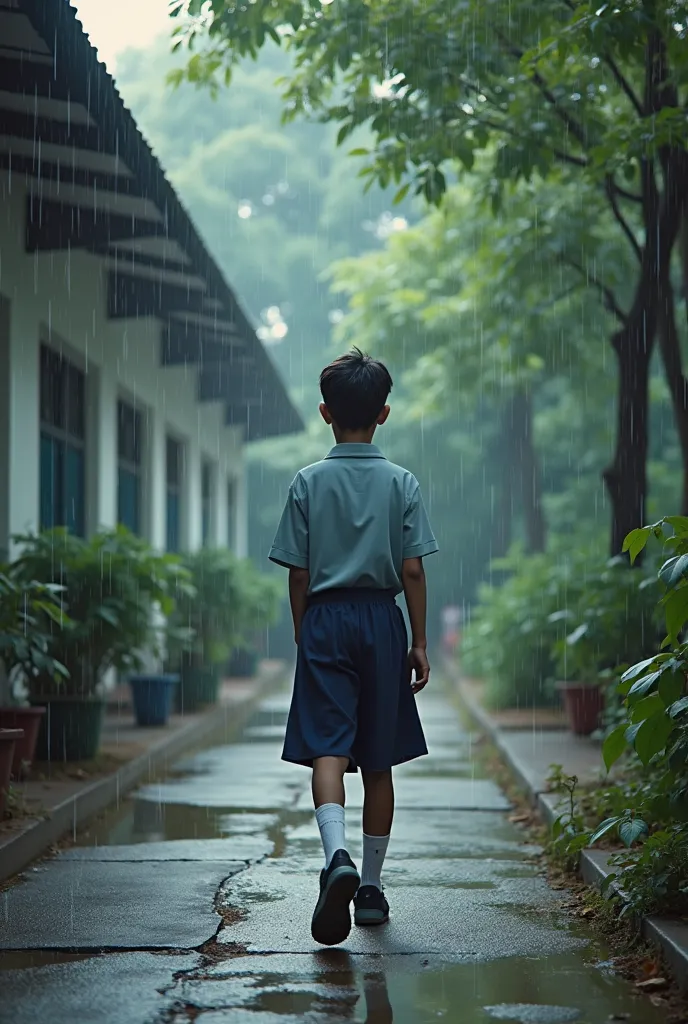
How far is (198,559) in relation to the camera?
51.3 ft

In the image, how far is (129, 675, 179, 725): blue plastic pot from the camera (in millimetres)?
12312

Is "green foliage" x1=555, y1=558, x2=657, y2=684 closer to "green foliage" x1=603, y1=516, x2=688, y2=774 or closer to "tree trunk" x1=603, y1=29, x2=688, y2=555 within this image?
"tree trunk" x1=603, y1=29, x2=688, y2=555

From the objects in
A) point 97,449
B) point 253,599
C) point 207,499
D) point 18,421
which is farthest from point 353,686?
point 207,499

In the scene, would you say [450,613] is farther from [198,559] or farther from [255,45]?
[255,45]

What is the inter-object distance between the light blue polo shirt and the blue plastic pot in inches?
299

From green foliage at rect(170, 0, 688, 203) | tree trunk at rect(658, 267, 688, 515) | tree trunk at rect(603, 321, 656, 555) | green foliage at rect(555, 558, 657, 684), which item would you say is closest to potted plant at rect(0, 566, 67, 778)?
green foliage at rect(170, 0, 688, 203)

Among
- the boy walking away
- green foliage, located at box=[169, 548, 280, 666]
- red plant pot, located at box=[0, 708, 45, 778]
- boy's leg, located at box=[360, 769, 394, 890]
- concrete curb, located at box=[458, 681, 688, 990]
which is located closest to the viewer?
concrete curb, located at box=[458, 681, 688, 990]

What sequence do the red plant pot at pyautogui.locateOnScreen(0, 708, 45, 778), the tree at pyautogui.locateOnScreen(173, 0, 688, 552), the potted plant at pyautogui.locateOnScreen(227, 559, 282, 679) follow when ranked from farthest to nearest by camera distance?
the potted plant at pyautogui.locateOnScreen(227, 559, 282, 679)
the tree at pyautogui.locateOnScreen(173, 0, 688, 552)
the red plant pot at pyautogui.locateOnScreen(0, 708, 45, 778)

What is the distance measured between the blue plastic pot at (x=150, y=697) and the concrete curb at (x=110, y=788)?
0.92 feet

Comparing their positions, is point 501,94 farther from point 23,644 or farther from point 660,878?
point 660,878

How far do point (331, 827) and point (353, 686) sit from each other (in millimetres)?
532

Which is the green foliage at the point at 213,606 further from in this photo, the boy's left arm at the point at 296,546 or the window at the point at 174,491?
the boy's left arm at the point at 296,546

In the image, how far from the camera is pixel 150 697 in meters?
12.3

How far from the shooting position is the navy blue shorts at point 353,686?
4777 millimetres
